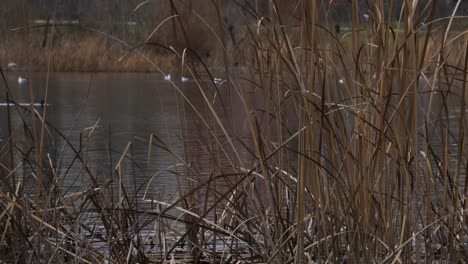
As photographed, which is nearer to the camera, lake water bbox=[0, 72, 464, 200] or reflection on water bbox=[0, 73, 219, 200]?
lake water bbox=[0, 72, 464, 200]

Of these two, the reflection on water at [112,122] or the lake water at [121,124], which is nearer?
the lake water at [121,124]

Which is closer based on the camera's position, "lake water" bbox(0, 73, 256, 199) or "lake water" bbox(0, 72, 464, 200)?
"lake water" bbox(0, 72, 464, 200)

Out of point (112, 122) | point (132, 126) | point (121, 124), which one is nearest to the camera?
point (132, 126)

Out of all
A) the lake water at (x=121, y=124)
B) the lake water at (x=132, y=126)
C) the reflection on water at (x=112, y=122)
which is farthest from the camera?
the reflection on water at (x=112, y=122)

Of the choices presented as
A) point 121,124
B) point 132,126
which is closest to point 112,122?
point 121,124

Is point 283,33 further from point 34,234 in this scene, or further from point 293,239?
point 34,234

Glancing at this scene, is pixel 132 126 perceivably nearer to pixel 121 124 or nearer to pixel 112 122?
pixel 121 124

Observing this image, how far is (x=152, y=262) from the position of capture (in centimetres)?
261

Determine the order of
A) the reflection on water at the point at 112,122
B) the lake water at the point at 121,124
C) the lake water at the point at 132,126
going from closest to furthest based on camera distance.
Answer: the lake water at the point at 132,126, the lake water at the point at 121,124, the reflection on water at the point at 112,122

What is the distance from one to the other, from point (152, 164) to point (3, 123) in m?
2.63

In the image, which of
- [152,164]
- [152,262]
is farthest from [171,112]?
[152,262]

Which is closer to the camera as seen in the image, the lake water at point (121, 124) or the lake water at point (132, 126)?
the lake water at point (132, 126)

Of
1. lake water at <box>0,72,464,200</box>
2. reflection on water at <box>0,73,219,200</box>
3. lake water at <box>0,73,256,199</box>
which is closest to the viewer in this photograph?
lake water at <box>0,72,464,200</box>

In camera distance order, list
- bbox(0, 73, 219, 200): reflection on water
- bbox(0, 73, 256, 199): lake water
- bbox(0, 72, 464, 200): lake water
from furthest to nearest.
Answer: bbox(0, 73, 219, 200): reflection on water → bbox(0, 73, 256, 199): lake water → bbox(0, 72, 464, 200): lake water
